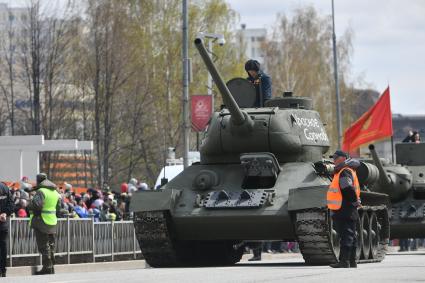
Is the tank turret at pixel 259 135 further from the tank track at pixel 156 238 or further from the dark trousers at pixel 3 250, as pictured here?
the dark trousers at pixel 3 250

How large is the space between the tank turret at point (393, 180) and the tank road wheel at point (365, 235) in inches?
186

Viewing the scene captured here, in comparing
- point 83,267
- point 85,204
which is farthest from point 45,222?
point 85,204

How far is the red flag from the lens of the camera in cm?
3734

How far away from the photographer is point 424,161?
31.8 metres

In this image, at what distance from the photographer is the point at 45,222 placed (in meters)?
23.8

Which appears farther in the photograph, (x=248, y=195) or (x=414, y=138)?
(x=414, y=138)

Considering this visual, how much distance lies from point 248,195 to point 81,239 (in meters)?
6.38

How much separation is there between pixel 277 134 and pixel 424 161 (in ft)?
28.3

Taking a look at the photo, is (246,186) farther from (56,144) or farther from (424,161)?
(56,144)

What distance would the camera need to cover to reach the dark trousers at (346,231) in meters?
21.3

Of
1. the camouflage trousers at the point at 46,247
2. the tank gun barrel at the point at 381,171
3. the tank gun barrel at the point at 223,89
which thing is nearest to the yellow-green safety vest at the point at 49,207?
the camouflage trousers at the point at 46,247

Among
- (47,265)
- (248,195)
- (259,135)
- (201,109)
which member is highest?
(201,109)

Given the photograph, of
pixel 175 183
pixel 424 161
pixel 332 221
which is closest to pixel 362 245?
pixel 332 221

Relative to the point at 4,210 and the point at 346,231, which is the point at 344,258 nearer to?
the point at 346,231
